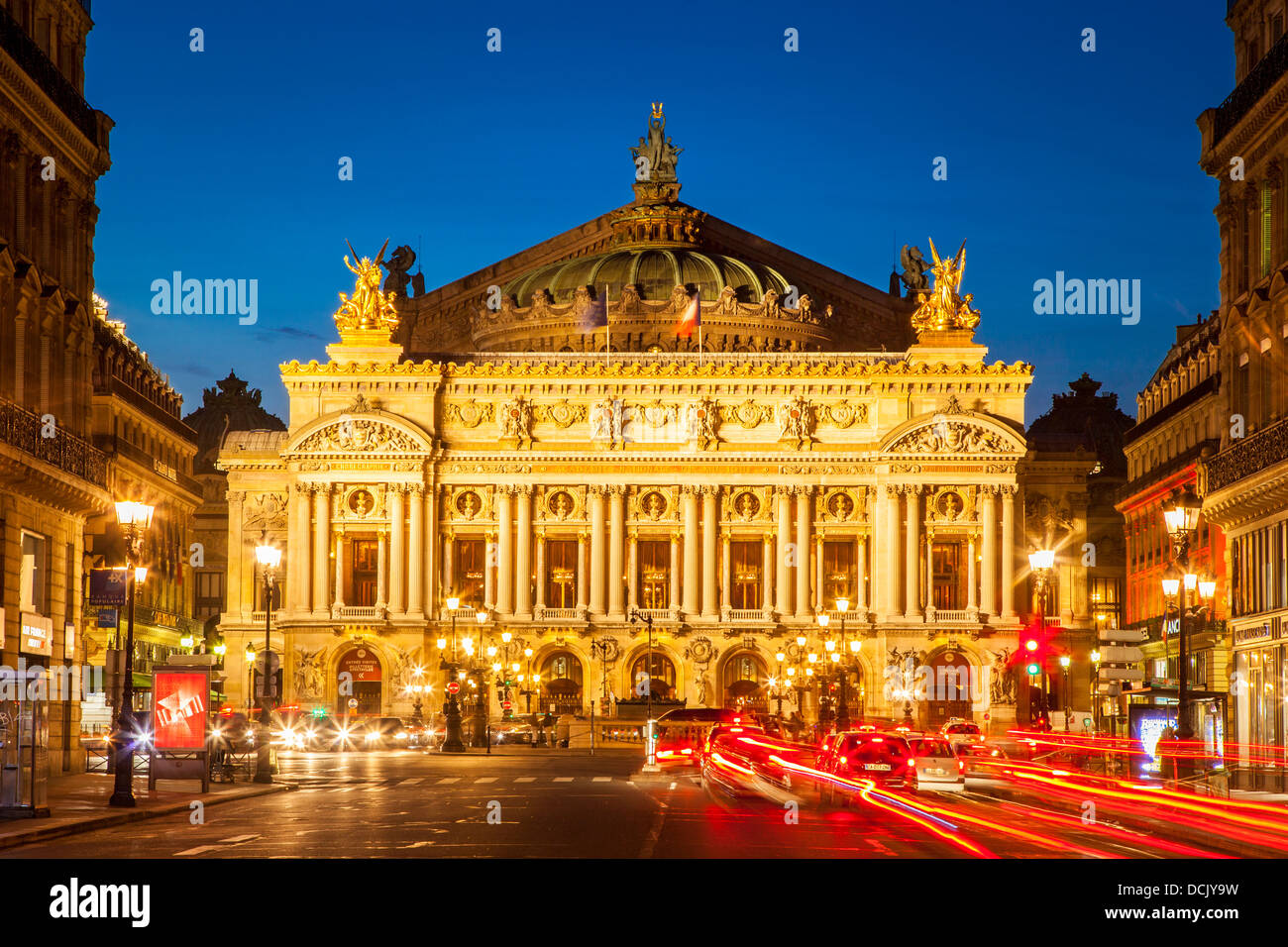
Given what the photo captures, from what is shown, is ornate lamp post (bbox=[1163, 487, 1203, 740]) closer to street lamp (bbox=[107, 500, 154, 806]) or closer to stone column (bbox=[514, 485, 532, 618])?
street lamp (bbox=[107, 500, 154, 806])

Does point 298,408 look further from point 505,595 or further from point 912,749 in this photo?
point 912,749

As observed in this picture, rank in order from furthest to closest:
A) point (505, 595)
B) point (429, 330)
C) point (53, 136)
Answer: point (429, 330), point (505, 595), point (53, 136)

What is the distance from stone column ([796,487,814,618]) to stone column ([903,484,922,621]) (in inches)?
218

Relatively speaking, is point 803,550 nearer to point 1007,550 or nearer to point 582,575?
point 1007,550

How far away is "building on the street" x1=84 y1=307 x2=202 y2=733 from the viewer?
99562 millimetres

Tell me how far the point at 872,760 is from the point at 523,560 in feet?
215

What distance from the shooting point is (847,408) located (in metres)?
109

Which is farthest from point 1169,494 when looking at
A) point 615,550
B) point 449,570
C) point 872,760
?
point 449,570

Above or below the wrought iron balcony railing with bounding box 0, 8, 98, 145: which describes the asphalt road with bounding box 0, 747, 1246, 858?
below

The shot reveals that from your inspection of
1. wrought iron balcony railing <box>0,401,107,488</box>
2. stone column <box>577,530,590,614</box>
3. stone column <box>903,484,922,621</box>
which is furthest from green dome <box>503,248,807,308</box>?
wrought iron balcony railing <box>0,401,107,488</box>

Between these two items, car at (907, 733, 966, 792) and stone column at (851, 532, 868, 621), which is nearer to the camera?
car at (907, 733, 966, 792)

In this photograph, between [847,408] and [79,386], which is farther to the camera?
[847,408]
